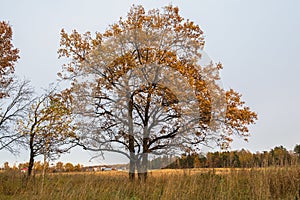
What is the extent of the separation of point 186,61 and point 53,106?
7507 millimetres

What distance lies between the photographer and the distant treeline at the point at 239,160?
34.8ft

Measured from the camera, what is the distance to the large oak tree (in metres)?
14.1

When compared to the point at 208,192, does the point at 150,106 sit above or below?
above

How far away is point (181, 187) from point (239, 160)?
4223mm

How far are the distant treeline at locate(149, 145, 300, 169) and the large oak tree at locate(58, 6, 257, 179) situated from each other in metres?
0.56

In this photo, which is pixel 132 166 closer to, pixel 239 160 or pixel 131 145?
pixel 131 145

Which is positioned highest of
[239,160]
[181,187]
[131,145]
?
[131,145]

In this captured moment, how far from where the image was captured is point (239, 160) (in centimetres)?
1173

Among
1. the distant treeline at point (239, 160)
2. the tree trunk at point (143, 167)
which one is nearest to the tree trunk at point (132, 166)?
the tree trunk at point (143, 167)

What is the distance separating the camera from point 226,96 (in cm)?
1480

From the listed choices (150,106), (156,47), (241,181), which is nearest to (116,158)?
(150,106)

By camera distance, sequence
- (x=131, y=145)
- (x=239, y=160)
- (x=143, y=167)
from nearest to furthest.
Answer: (x=239, y=160) → (x=143, y=167) → (x=131, y=145)

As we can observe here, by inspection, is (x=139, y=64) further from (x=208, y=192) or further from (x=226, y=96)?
(x=208, y=192)

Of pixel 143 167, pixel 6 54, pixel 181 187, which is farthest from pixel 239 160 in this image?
pixel 6 54
